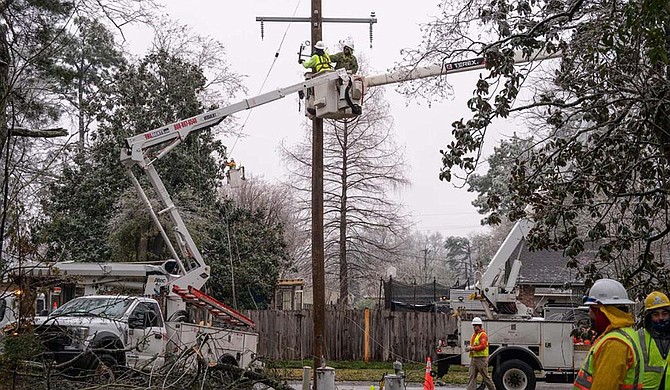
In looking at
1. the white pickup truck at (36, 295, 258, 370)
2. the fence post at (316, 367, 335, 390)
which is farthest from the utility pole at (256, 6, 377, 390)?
the fence post at (316, 367, 335, 390)

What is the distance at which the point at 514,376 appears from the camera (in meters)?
18.8

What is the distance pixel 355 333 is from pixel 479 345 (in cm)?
1181

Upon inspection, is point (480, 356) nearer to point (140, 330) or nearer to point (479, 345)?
point (479, 345)

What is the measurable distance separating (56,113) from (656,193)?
8.25m

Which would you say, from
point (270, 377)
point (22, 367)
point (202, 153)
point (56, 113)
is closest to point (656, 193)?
point (270, 377)

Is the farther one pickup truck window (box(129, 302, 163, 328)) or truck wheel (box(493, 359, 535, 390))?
truck wheel (box(493, 359, 535, 390))

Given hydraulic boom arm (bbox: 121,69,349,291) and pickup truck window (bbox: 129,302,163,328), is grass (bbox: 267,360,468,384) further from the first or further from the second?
pickup truck window (bbox: 129,302,163,328)

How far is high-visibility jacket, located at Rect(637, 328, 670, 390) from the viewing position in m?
5.37

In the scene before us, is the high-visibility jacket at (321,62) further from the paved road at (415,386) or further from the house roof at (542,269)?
the house roof at (542,269)

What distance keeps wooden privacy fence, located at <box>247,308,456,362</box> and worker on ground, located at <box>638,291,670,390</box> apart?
22.6 m

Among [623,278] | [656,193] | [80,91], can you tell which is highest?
[80,91]

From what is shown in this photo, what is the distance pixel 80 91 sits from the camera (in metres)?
32.8

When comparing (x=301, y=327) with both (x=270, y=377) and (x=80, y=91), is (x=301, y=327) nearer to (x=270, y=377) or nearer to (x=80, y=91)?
(x=80, y=91)

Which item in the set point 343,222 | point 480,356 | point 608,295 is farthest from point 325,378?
point 343,222
